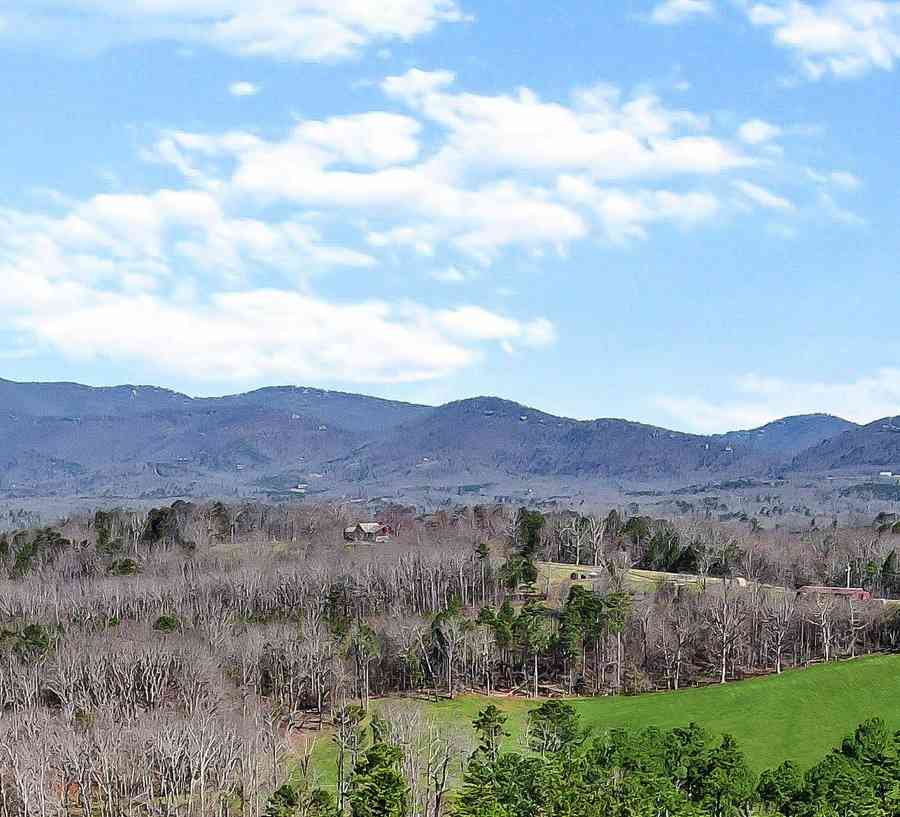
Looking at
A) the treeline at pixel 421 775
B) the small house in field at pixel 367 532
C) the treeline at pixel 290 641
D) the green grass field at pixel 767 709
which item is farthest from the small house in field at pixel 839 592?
the small house in field at pixel 367 532

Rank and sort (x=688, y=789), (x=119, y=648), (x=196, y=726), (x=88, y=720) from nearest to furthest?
(x=688, y=789)
(x=196, y=726)
(x=88, y=720)
(x=119, y=648)

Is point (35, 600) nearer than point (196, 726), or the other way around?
point (196, 726)

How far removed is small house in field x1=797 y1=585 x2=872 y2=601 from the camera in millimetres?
76006

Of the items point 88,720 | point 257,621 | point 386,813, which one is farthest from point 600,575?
point 386,813

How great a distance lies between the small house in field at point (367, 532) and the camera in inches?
4333

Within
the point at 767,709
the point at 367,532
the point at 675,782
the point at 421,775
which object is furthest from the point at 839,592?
the point at 367,532

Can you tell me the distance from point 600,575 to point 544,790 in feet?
169

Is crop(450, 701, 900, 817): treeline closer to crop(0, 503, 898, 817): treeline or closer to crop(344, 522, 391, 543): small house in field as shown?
crop(0, 503, 898, 817): treeline

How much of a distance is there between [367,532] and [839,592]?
171 ft

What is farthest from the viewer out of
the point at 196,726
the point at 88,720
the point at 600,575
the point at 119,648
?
the point at 600,575

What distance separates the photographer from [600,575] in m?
87.0

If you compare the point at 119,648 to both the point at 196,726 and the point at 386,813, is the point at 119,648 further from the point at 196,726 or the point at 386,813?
the point at 386,813

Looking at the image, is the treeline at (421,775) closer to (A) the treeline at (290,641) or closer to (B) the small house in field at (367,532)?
(A) the treeline at (290,641)

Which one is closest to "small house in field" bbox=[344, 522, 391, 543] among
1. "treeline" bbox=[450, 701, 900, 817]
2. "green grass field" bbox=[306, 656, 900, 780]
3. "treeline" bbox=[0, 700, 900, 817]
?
"green grass field" bbox=[306, 656, 900, 780]
